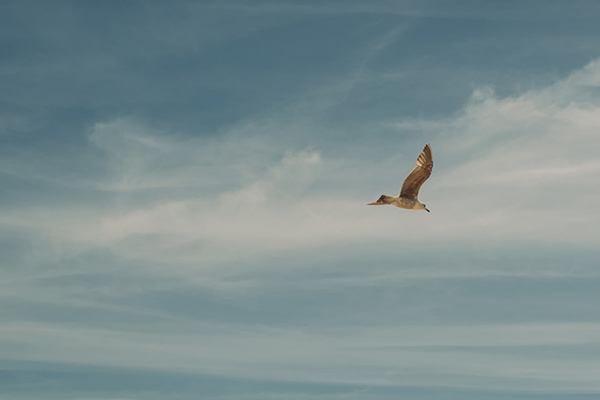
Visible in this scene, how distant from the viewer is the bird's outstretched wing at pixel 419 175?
95125 millimetres

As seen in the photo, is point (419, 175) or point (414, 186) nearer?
point (419, 175)

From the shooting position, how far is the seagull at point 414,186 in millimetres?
95125

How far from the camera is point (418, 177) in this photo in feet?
316

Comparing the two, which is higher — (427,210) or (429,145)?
(429,145)

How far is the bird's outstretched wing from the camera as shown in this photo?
95125 millimetres

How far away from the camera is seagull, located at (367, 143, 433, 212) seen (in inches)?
3745

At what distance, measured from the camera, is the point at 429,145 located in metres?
94.6

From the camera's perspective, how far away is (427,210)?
9950cm

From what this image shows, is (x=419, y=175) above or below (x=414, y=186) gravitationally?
above

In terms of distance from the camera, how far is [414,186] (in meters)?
97.3

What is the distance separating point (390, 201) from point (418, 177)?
14.9ft

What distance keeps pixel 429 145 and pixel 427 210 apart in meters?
9.29

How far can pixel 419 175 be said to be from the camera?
96.1m

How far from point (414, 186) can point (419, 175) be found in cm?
187
